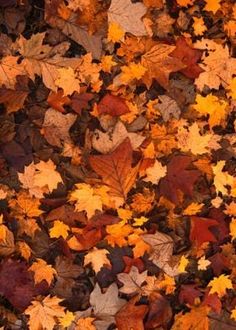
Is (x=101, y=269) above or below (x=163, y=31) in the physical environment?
below

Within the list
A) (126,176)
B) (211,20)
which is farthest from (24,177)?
(211,20)

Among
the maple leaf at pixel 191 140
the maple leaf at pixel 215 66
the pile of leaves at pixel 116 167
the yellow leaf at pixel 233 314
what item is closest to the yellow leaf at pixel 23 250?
the pile of leaves at pixel 116 167

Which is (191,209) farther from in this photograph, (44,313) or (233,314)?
(44,313)

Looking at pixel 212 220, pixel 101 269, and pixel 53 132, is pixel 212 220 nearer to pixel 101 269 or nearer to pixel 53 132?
pixel 101 269

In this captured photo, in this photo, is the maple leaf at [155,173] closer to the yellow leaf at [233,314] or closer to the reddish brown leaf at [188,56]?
the reddish brown leaf at [188,56]

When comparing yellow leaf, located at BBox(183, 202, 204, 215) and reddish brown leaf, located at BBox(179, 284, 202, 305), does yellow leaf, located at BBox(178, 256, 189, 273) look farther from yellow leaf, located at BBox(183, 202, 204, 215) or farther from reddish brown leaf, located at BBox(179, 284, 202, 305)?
yellow leaf, located at BBox(183, 202, 204, 215)

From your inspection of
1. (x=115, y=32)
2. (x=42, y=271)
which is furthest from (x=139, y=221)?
(x=115, y=32)
